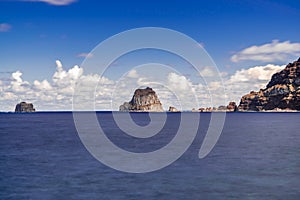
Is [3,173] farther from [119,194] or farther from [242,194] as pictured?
[242,194]

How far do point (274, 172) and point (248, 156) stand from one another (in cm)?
1846

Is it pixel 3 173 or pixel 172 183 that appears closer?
pixel 172 183

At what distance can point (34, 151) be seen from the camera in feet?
286

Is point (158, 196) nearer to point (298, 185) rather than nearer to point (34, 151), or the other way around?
point (298, 185)

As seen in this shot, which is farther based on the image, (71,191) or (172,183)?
(172,183)

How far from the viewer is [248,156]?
3031 inches

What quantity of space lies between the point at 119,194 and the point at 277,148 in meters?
57.0

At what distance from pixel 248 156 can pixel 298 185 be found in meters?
27.6

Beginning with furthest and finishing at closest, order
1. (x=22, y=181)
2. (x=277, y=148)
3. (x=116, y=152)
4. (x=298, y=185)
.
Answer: (x=277, y=148)
(x=116, y=152)
(x=22, y=181)
(x=298, y=185)

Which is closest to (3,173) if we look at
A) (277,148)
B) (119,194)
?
(119,194)

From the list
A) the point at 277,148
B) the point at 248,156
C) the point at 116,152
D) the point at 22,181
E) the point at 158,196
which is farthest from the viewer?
the point at 277,148

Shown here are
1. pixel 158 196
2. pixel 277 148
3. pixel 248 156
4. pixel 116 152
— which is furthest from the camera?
pixel 277 148

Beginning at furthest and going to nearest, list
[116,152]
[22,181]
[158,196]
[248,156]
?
[116,152]
[248,156]
[22,181]
[158,196]

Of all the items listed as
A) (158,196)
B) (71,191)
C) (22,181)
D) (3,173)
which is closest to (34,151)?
(3,173)
